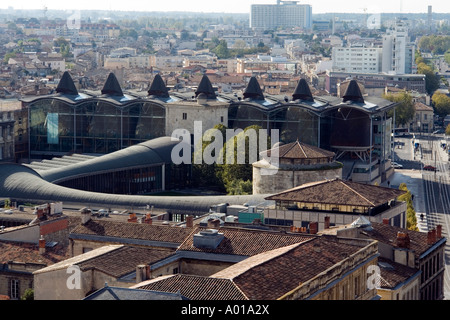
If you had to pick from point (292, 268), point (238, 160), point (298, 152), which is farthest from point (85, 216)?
point (238, 160)

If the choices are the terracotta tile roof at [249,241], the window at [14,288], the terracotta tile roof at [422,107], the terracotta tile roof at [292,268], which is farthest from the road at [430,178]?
the window at [14,288]

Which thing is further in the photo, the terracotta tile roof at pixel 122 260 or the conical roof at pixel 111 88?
the conical roof at pixel 111 88

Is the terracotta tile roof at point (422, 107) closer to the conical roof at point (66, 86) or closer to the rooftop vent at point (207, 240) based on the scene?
the conical roof at point (66, 86)

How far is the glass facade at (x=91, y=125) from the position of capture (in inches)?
3743

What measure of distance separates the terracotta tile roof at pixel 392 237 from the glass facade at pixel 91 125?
45.9 metres

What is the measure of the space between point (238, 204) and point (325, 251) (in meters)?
28.1

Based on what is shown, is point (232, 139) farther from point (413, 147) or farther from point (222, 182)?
point (413, 147)

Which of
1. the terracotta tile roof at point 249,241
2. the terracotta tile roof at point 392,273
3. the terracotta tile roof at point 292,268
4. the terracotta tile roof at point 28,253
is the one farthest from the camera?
the terracotta tile roof at point 28,253

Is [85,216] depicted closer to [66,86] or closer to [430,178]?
[66,86]

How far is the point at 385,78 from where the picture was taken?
606 feet

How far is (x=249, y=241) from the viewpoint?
4206cm

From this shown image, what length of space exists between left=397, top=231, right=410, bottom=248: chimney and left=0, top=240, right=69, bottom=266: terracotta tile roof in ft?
39.1
